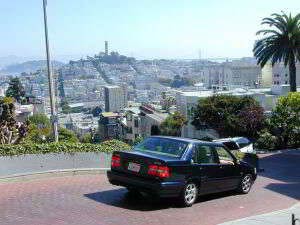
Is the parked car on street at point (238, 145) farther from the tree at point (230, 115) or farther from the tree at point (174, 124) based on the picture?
the tree at point (174, 124)

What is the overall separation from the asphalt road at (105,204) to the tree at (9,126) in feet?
10.1

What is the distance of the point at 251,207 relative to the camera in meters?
11.9

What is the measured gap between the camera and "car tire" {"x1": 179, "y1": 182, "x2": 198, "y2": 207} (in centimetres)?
1120

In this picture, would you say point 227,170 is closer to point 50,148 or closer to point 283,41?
point 50,148

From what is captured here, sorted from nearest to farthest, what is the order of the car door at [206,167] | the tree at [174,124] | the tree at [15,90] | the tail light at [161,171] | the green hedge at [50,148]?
the tail light at [161,171]
the car door at [206,167]
the green hedge at [50,148]
the tree at [174,124]
the tree at [15,90]

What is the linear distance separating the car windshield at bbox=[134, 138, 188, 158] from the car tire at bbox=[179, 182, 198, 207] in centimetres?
66

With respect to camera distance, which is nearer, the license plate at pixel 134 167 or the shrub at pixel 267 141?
the license plate at pixel 134 167

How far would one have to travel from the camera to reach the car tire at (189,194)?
11.2 metres

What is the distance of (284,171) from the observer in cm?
2014

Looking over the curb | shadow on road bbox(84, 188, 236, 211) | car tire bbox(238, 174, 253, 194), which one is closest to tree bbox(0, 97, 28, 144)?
the curb

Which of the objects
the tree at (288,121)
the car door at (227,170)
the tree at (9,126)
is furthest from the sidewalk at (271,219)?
the tree at (288,121)

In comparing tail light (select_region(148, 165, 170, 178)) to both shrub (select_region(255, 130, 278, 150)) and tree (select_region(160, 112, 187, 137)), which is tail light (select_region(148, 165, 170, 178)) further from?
tree (select_region(160, 112, 187, 137))

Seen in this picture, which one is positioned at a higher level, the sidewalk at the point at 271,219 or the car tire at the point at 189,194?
the car tire at the point at 189,194

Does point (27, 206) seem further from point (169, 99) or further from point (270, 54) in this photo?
point (169, 99)
